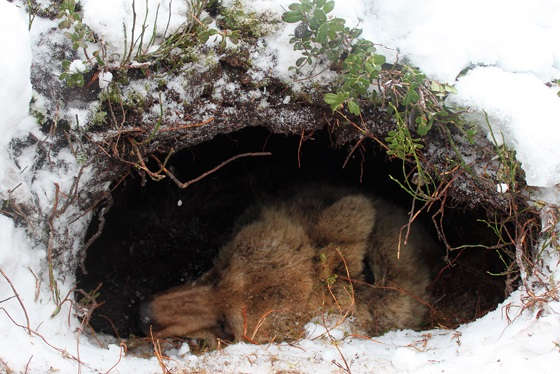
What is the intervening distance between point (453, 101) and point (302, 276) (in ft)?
4.70

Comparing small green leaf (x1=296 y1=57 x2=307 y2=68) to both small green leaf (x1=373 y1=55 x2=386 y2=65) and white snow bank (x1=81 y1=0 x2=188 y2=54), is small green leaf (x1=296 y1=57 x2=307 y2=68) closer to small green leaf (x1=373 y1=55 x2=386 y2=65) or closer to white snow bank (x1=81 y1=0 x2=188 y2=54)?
small green leaf (x1=373 y1=55 x2=386 y2=65)

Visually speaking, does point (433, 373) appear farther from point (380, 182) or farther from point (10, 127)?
point (10, 127)

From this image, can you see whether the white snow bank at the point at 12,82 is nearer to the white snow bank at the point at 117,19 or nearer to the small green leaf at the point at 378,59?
the white snow bank at the point at 117,19

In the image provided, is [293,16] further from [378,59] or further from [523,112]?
[523,112]

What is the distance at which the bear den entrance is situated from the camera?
3408mm

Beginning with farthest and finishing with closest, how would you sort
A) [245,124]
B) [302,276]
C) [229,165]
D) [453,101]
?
[229,165]
[302,276]
[245,124]
[453,101]

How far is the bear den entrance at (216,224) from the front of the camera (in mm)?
3408

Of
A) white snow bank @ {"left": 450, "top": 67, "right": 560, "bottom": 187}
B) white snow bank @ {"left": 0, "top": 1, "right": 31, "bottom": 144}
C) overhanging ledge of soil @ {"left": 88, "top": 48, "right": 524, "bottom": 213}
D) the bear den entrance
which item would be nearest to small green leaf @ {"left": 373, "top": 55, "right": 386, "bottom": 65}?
overhanging ledge of soil @ {"left": 88, "top": 48, "right": 524, "bottom": 213}

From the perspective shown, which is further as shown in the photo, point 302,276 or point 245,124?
point 302,276

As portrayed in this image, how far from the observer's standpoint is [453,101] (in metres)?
2.59

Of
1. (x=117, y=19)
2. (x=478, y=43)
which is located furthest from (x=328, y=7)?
(x=117, y=19)

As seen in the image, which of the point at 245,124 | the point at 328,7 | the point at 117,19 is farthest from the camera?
the point at 245,124

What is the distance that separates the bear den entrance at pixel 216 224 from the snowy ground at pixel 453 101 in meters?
0.67

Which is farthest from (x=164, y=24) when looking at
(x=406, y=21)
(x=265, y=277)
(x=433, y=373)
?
(x=433, y=373)
